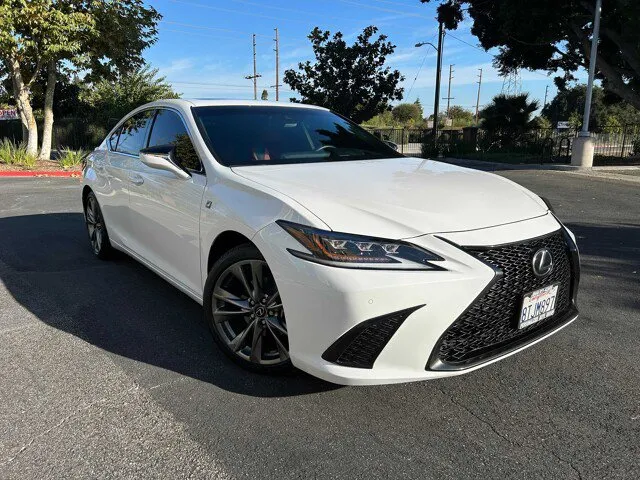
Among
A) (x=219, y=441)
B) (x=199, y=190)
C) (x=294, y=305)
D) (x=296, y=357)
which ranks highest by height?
(x=199, y=190)

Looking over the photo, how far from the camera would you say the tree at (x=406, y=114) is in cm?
7824

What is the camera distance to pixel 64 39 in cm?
1514

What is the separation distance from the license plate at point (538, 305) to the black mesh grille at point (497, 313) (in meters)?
0.03

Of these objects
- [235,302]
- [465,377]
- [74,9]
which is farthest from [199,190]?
[74,9]

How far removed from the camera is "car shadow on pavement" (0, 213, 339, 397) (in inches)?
119

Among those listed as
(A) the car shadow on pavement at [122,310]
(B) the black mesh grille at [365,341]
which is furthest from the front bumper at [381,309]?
(A) the car shadow on pavement at [122,310]

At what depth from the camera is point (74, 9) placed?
1577 cm

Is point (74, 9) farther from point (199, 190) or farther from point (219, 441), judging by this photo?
point (219, 441)

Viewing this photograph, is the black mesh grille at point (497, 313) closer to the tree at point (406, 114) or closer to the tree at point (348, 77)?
the tree at point (348, 77)

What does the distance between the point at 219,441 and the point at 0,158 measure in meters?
17.3

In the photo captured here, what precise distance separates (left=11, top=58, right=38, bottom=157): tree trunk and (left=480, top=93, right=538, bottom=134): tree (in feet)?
69.7

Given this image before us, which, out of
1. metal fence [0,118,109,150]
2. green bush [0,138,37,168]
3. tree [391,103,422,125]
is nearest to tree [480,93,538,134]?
metal fence [0,118,109,150]

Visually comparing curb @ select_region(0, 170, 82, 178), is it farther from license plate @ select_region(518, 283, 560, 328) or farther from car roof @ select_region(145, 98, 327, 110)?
license plate @ select_region(518, 283, 560, 328)

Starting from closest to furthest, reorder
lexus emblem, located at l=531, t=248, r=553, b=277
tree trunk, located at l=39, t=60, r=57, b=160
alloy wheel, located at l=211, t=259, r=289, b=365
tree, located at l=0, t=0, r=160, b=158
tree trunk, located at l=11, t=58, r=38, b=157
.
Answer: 1. lexus emblem, located at l=531, t=248, r=553, b=277
2. alloy wheel, located at l=211, t=259, r=289, b=365
3. tree, located at l=0, t=0, r=160, b=158
4. tree trunk, located at l=11, t=58, r=38, b=157
5. tree trunk, located at l=39, t=60, r=57, b=160
